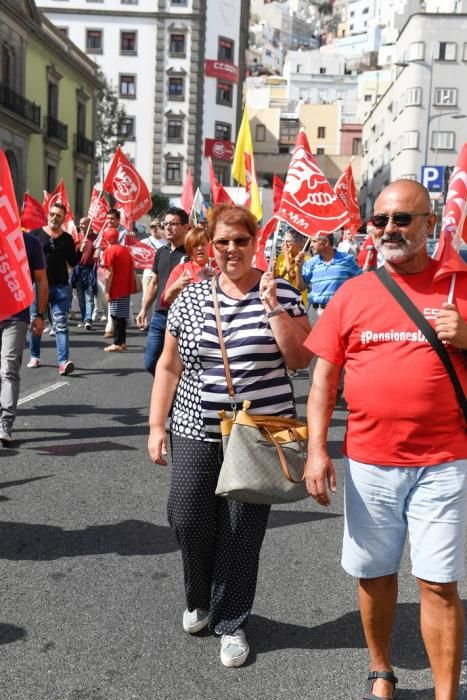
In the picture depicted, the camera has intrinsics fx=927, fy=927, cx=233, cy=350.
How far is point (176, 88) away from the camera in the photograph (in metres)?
64.9

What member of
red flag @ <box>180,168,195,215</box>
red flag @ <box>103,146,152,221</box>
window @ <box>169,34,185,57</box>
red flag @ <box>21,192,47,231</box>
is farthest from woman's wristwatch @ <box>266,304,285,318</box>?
window @ <box>169,34,185,57</box>

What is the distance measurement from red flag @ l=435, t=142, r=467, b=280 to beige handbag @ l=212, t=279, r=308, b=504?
0.87 metres

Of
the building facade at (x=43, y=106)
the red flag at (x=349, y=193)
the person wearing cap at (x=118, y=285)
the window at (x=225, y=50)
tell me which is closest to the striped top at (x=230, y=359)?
the person wearing cap at (x=118, y=285)

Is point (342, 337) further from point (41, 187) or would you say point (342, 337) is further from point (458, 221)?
point (41, 187)

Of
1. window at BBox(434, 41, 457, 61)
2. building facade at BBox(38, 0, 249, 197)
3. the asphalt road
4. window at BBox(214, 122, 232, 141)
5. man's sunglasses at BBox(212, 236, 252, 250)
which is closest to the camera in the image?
the asphalt road

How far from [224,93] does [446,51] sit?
16.7 meters

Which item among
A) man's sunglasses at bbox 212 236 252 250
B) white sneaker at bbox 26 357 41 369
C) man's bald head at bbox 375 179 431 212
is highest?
man's bald head at bbox 375 179 431 212

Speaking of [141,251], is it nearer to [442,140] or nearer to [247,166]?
[247,166]

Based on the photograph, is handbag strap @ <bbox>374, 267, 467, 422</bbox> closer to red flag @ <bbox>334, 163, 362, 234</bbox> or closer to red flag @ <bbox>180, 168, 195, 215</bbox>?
red flag @ <bbox>334, 163, 362, 234</bbox>

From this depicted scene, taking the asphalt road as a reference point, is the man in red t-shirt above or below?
above

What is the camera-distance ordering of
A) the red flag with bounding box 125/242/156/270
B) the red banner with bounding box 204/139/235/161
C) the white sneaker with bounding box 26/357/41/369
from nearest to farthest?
the white sneaker with bounding box 26/357/41/369 < the red flag with bounding box 125/242/156/270 < the red banner with bounding box 204/139/235/161

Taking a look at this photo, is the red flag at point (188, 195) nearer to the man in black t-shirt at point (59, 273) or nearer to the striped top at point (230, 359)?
the man in black t-shirt at point (59, 273)

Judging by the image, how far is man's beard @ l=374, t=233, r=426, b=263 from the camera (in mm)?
3004

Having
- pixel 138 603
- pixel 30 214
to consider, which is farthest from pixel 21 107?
pixel 138 603
